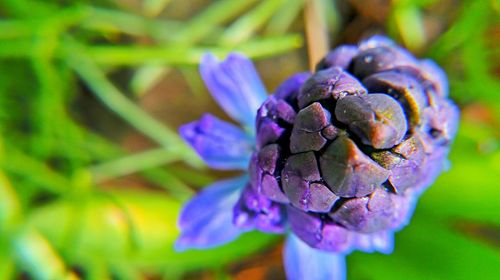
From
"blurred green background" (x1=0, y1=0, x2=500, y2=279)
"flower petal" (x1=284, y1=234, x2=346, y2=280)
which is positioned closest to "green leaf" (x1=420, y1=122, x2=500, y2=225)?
"blurred green background" (x1=0, y1=0, x2=500, y2=279)

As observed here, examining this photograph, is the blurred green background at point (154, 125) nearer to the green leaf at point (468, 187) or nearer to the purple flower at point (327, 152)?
the green leaf at point (468, 187)

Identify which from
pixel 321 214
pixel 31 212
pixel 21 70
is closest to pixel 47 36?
pixel 21 70

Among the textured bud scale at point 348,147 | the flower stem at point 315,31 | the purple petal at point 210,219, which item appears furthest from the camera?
the flower stem at point 315,31

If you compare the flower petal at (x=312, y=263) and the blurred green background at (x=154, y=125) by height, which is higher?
the blurred green background at (x=154, y=125)

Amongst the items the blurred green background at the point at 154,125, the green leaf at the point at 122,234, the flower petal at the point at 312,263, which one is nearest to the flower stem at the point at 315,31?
the blurred green background at the point at 154,125

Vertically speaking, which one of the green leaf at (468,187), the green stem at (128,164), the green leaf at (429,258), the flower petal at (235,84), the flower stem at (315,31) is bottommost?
the green leaf at (429,258)

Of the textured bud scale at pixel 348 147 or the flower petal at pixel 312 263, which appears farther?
the flower petal at pixel 312 263

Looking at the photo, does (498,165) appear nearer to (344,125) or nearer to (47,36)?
(344,125)

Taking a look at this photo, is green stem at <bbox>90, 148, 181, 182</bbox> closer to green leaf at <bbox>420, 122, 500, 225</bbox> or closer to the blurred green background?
the blurred green background

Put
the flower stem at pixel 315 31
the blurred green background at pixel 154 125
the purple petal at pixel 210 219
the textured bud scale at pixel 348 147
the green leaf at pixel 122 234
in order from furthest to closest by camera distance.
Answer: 1. the flower stem at pixel 315 31
2. the green leaf at pixel 122 234
3. the blurred green background at pixel 154 125
4. the purple petal at pixel 210 219
5. the textured bud scale at pixel 348 147
